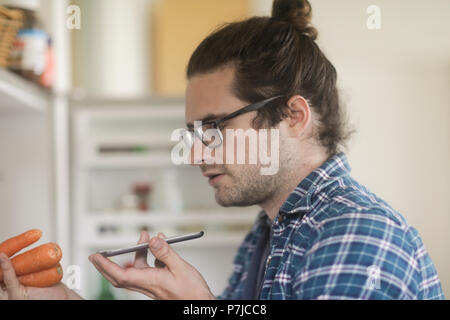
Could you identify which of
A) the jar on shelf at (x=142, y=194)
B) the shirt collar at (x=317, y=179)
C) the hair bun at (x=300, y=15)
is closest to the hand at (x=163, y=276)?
the shirt collar at (x=317, y=179)

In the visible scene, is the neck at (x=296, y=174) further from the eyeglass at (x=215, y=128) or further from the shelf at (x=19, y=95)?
the shelf at (x=19, y=95)

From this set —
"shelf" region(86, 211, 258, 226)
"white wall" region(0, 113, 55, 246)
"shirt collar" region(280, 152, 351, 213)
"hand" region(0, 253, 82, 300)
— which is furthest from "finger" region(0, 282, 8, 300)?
"shelf" region(86, 211, 258, 226)

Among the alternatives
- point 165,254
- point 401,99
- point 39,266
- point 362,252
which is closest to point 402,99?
point 401,99

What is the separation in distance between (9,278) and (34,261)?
0.04 metres

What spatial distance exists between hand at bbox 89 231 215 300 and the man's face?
18 cm

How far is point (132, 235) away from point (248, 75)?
2.92 ft

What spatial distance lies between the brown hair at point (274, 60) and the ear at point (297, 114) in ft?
0.04

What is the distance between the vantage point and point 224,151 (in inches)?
30.9

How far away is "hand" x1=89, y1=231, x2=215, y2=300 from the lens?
2.14 feet

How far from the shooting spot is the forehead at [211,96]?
792 mm

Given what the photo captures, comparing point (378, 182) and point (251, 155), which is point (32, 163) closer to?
point (251, 155)

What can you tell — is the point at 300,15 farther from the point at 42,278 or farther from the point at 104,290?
the point at 104,290

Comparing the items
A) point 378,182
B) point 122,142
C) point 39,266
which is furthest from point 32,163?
point 378,182
